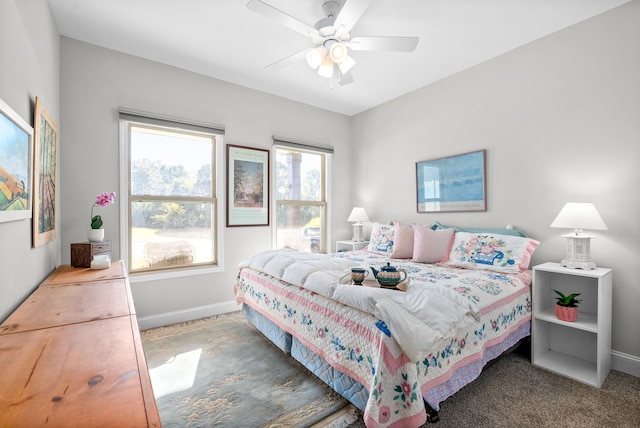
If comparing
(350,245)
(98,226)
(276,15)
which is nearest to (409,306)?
(276,15)

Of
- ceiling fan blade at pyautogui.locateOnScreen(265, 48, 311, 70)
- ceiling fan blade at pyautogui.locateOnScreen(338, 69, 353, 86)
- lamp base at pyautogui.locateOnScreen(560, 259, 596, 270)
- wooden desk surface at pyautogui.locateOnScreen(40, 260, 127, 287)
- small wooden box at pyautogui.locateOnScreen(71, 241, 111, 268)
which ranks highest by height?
ceiling fan blade at pyautogui.locateOnScreen(265, 48, 311, 70)

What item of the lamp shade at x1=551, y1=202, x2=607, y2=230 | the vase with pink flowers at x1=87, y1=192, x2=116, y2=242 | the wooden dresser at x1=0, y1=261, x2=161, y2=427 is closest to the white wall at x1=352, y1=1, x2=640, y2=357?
the lamp shade at x1=551, y1=202, x2=607, y2=230

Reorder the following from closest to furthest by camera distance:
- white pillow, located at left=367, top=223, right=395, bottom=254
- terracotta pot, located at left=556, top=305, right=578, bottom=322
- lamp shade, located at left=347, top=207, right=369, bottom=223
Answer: terracotta pot, located at left=556, top=305, right=578, bottom=322 → white pillow, located at left=367, top=223, right=395, bottom=254 → lamp shade, located at left=347, top=207, right=369, bottom=223

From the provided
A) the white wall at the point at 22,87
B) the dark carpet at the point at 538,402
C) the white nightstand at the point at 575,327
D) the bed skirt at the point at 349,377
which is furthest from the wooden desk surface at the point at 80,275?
the white nightstand at the point at 575,327

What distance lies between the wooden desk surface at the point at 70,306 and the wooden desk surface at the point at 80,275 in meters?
0.12

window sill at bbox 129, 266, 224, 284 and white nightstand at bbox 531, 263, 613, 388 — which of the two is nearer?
white nightstand at bbox 531, 263, 613, 388

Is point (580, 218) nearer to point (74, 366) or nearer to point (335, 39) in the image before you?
point (335, 39)

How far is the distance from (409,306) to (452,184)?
227 cm

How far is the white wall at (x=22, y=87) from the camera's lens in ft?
4.30

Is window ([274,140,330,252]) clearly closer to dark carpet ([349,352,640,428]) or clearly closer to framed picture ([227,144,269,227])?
framed picture ([227,144,269,227])

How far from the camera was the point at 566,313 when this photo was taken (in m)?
2.25

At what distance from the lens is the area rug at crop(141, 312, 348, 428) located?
1.75 metres

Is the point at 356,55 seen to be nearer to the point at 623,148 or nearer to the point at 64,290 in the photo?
the point at 623,148

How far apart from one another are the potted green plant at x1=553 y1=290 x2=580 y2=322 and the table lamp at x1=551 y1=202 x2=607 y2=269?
0.81ft
